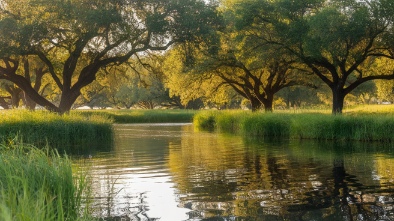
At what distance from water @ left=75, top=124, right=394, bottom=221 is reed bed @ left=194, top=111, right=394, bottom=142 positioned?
295 cm

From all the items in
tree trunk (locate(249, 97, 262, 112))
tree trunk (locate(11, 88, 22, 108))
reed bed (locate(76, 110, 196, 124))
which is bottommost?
reed bed (locate(76, 110, 196, 124))

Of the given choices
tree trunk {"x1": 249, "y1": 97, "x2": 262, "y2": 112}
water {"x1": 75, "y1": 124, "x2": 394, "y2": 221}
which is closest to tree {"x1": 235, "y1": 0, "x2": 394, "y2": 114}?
tree trunk {"x1": 249, "y1": 97, "x2": 262, "y2": 112}

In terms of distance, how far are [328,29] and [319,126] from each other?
302 inches

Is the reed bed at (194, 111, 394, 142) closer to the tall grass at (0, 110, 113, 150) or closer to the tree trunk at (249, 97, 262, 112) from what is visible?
the tall grass at (0, 110, 113, 150)

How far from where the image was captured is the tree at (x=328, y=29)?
108 ft

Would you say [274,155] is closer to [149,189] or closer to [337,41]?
[149,189]

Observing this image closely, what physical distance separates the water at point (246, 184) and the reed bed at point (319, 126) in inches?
116

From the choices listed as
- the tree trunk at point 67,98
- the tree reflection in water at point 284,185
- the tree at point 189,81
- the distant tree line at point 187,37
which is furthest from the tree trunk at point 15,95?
the tree reflection in water at point 284,185

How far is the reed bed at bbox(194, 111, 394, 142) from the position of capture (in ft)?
85.5

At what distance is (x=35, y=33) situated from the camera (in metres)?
29.2

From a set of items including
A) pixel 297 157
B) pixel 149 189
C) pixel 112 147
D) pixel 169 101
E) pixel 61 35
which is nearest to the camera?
pixel 149 189

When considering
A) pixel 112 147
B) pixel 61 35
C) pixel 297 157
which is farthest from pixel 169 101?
pixel 297 157

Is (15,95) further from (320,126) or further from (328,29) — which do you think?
(320,126)

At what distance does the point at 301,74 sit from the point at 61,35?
22060 mm
